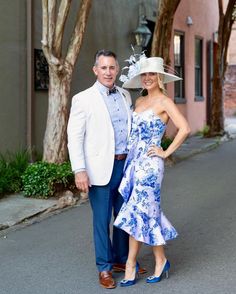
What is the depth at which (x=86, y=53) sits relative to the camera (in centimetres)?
1252

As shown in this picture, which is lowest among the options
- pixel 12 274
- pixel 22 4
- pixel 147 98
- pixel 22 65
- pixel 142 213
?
pixel 12 274

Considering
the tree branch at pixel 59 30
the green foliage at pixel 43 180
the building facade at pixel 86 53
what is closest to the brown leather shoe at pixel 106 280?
the green foliage at pixel 43 180

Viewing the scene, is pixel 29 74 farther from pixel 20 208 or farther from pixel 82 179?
pixel 82 179

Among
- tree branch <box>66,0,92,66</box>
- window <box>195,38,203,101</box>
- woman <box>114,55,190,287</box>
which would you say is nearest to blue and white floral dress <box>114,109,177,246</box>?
woman <box>114,55,190,287</box>

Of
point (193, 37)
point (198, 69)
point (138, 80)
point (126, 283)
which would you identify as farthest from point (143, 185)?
point (198, 69)

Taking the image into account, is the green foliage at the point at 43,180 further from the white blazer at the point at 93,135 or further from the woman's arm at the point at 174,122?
the woman's arm at the point at 174,122

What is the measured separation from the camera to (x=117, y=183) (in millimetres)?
5145

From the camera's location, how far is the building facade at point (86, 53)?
32.7 feet

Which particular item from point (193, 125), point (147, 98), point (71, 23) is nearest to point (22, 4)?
point (71, 23)

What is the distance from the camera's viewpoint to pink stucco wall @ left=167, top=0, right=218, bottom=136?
702 inches

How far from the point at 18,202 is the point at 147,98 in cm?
372

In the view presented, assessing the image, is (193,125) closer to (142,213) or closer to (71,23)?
(71,23)

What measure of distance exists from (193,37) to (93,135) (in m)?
14.6

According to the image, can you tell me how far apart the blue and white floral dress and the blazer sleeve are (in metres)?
0.42
